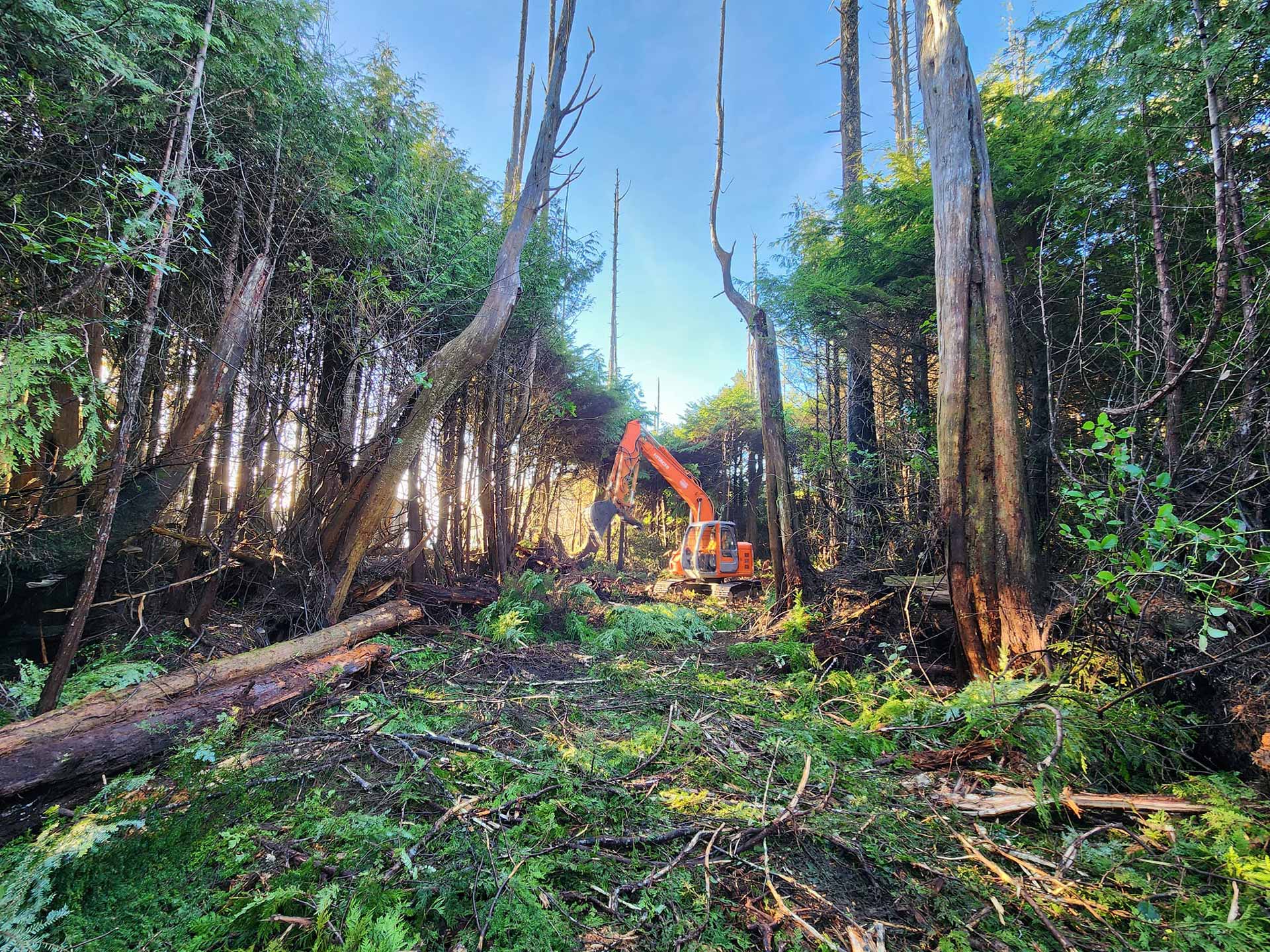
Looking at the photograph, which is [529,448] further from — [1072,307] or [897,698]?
[1072,307]

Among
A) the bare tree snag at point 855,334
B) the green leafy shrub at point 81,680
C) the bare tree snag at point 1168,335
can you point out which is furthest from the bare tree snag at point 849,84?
the green leafy shrub at point 81,680

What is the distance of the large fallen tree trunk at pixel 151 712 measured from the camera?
2.09m

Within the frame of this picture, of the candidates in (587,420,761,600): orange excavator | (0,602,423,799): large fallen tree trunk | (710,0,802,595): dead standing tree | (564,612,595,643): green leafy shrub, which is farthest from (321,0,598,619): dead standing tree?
(587,420,761,600): orange excavator

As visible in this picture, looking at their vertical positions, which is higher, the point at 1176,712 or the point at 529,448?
the point at 529,448

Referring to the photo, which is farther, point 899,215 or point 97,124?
point 899,215

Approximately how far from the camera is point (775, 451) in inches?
261

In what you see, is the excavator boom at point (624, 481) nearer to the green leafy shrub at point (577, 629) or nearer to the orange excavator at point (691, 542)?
the orange excavator at point (691, 542)

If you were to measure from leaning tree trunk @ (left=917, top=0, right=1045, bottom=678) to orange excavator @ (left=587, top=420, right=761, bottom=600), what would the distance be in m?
6.10

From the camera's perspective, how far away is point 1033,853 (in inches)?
65.7

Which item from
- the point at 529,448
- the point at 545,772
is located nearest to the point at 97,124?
the point at 545,772

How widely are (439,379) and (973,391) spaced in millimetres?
4774

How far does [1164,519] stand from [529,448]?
801cm

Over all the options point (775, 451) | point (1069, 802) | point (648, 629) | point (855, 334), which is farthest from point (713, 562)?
point (1069, 802)

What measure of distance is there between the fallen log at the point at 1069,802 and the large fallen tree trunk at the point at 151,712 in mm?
3742
